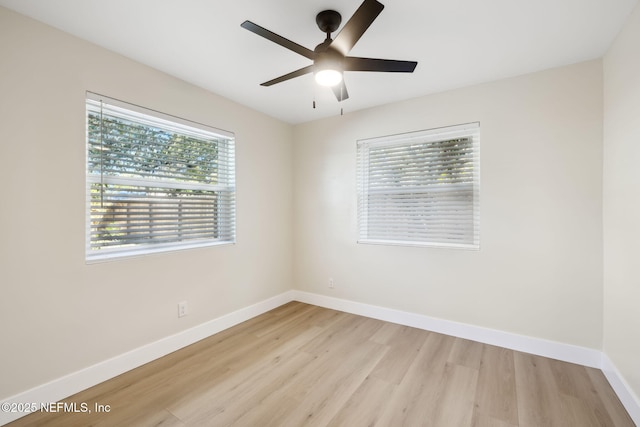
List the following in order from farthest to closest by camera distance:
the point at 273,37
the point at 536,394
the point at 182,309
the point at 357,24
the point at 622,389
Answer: the point at 182,309, the point at 536,394, the point at 622,389, the point at 273,37, the point at 357,24

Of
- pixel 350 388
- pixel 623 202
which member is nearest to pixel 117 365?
pixel 350 388

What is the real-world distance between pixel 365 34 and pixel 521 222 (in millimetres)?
2047

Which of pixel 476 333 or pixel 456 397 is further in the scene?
pixel 476 333

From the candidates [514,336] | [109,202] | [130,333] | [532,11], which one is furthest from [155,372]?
[532,11]

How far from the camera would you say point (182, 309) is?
2525 mm

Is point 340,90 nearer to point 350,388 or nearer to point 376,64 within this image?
point 376,64

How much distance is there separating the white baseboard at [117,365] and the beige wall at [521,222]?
1603 mm

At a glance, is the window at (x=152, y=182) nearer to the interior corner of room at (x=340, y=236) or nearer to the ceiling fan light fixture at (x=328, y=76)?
the interior corner of room at (x=340, y=236)

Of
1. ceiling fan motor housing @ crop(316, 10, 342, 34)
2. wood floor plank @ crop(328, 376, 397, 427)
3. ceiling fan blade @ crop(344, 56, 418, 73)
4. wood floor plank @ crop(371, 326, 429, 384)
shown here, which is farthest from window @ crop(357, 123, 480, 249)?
ceiling fan motor housing @ crop(316, 10, 342, 34)

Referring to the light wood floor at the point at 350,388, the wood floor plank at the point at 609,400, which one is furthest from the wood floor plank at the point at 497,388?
the wood floor plank at the point at 609,400

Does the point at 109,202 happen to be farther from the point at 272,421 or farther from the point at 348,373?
the point at 348,373

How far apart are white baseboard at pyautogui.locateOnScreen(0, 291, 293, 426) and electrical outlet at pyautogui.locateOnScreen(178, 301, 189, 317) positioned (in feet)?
0.55

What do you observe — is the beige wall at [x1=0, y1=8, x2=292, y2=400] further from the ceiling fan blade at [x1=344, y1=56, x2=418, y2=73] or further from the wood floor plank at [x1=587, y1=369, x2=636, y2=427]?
the wood floor plank at [x1=587, y1=369, x2=636, y2=427]

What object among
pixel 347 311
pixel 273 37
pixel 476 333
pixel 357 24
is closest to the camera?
pixel 357 24
